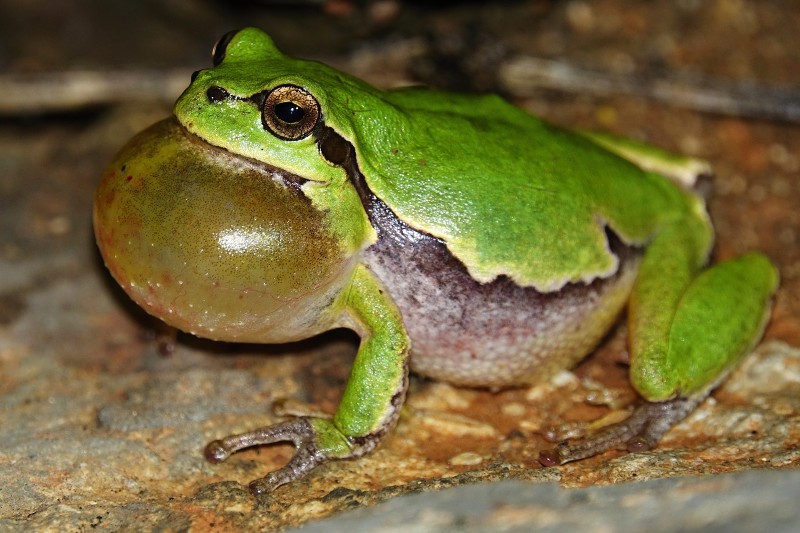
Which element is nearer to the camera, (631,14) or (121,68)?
(121,68)

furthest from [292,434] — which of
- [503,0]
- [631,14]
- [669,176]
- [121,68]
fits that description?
[631,14]

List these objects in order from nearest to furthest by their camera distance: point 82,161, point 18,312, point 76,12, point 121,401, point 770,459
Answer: point 770,459, point 121,401, point 18,312, point 82,161, point 76,12

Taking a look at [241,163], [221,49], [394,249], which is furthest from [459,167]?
[221,49]

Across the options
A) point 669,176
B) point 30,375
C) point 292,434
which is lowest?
point 30,375

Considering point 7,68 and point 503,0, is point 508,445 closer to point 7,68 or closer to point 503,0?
point 503,0

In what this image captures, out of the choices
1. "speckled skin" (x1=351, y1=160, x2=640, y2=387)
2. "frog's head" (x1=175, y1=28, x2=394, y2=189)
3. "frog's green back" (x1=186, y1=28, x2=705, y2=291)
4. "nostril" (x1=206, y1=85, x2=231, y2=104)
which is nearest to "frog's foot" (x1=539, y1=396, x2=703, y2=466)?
"speckled skin" (x1=351, y1=160, x2=640, y2=387)

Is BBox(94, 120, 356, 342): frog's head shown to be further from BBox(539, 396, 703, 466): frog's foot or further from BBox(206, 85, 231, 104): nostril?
BBox(539, 396, 703, 466): frog's foot
